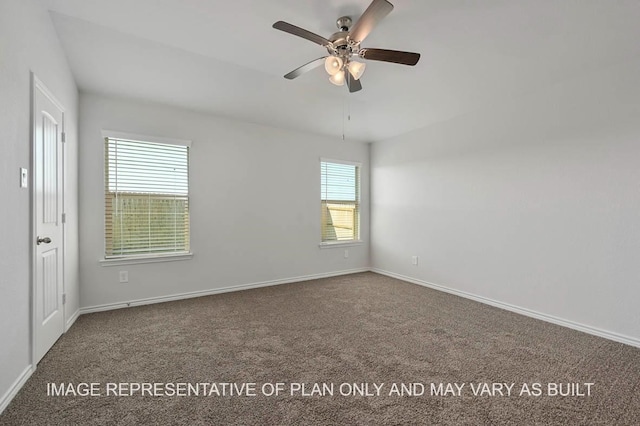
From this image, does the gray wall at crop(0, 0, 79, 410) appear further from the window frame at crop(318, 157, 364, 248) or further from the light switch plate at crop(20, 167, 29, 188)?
the window frame at crop(318, 157, 364, 248)

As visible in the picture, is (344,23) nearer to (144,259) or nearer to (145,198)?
(145,198)

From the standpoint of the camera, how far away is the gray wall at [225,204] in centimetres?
341

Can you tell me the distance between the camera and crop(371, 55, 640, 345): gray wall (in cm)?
270

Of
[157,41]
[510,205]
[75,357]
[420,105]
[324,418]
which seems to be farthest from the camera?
[420,105]

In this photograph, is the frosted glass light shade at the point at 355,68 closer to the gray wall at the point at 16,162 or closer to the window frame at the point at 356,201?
the gray wall at the point at 16,162

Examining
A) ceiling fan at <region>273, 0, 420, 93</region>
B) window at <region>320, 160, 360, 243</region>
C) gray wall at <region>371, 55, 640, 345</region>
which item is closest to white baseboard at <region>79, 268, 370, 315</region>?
window at <region>320, 160, 360, 243</region>

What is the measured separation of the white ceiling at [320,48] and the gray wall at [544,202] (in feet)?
1.02

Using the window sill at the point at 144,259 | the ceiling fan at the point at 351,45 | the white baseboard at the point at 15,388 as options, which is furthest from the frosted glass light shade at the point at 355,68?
the white baseboard at the point at 15,388

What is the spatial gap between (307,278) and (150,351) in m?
2.76

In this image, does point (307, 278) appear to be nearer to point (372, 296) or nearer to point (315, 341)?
point (372, 296)

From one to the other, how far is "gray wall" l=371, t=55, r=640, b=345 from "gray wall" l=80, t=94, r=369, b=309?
1699 millimetres

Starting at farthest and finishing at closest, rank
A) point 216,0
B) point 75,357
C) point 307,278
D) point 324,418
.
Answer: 1. point 307,278
2. point 75,357
3. point 216,0
4. point 324,418

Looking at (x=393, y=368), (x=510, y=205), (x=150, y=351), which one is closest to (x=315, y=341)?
(x=393, y=368)

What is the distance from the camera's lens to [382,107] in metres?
3.97
